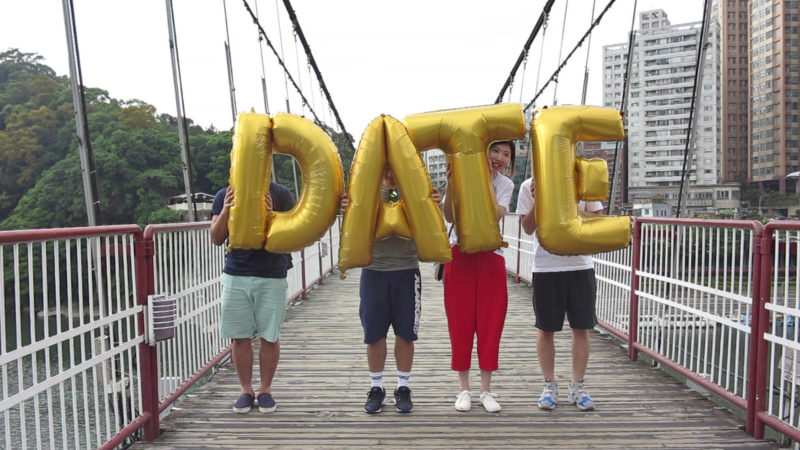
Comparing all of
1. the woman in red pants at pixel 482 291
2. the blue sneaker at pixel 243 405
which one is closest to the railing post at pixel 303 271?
the blue sneaker at pixel 243 405

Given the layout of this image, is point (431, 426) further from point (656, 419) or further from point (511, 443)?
point (656, 419)

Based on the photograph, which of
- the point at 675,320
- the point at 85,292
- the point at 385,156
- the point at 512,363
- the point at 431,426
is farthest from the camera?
the point at 512,363

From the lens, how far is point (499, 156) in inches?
103

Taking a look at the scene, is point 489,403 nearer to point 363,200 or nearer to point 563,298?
point 563,298

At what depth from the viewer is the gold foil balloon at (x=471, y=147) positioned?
2.35 m

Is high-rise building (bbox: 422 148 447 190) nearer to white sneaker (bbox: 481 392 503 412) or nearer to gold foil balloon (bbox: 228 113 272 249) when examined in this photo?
gold foil balloon (bbox: 228 113 272 249)

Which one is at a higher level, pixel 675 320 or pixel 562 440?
pixel 675 320

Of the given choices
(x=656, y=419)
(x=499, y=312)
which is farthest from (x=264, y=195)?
(x=656, y=419)

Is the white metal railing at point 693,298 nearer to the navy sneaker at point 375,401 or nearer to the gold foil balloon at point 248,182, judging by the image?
the navy sneaker at point 375,401

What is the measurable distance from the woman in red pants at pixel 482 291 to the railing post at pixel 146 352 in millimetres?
1324

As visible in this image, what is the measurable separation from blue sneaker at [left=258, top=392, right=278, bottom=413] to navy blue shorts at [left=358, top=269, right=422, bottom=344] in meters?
0.59

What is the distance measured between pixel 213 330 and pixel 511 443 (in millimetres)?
2004

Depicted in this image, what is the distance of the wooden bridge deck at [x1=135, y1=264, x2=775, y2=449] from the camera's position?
2.45 m

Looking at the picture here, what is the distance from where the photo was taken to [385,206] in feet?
7.99
